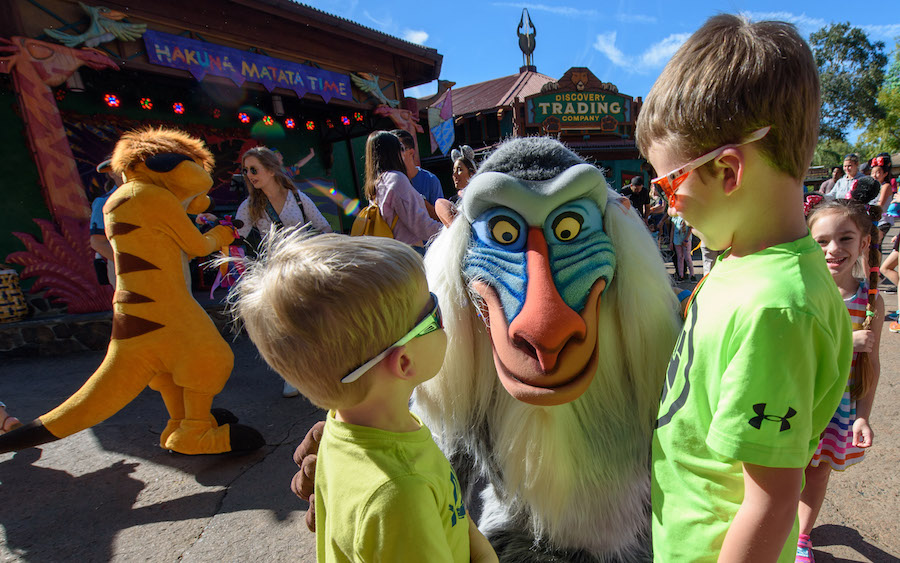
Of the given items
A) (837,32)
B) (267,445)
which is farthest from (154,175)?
(837,32)

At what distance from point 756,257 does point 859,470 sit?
1.78 m

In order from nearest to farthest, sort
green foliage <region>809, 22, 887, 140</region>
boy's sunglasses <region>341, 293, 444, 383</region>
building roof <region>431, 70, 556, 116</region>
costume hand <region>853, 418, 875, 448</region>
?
boy's sunglasses <region>341, 293, 444, 383</region> → costume hand <region>853, 418, 875, 448</region> → building roof <region>431, 70, 556, 116</region> → green foliage <region>809, 22, 887, 140</region>

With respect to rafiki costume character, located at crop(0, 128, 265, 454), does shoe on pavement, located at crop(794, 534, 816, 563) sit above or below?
below

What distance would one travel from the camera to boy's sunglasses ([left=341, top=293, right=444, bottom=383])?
0.71 m

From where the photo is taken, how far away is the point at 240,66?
16.6 ft

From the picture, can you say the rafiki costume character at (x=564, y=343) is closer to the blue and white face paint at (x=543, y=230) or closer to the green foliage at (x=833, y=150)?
the blue and white face paint at (x=543, y=230)

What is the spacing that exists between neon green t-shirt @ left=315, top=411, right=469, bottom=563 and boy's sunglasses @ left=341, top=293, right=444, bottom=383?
100mm

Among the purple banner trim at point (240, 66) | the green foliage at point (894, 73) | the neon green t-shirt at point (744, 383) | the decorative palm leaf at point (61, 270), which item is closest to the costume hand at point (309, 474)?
the neon green t-shirt at point (744, 383)

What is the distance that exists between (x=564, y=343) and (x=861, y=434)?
1.09 m

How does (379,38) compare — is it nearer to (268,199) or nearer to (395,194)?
(268,199)

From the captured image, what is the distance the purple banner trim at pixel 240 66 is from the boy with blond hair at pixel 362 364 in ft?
16.4

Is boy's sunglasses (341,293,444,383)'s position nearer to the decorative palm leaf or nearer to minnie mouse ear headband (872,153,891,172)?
the decorative palm leaf

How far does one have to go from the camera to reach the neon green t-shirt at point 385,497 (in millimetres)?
651

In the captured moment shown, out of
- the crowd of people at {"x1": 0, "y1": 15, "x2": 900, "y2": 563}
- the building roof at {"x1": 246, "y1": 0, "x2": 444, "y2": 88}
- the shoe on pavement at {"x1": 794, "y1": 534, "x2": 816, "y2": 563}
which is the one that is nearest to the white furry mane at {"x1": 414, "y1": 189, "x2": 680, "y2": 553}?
the crowd of people at {"x1": 0, "y1": 15, "x2": 900, "y2": 563}
